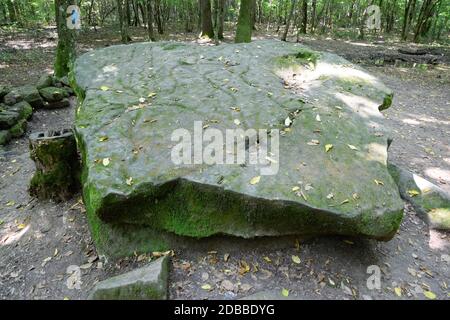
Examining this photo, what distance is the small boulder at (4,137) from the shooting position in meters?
5.98

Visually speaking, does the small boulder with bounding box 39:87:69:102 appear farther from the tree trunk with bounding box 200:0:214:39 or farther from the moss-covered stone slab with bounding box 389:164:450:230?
the tree trunk with bounding box 200:0:214:39

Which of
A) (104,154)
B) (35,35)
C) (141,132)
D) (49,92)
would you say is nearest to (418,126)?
(141,132)

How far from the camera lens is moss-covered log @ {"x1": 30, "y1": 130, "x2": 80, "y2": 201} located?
3949 millimetres

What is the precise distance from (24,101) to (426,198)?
7153mm

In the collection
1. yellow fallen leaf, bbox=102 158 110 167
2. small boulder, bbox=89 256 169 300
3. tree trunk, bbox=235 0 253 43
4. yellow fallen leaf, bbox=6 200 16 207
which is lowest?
yellow fallen leaf, bbox=6 200 16 207

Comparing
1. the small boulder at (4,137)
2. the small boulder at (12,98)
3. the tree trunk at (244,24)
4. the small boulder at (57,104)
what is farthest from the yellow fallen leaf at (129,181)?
the tree trunk at (244,24)

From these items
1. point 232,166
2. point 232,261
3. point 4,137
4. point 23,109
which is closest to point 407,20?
point 23,109

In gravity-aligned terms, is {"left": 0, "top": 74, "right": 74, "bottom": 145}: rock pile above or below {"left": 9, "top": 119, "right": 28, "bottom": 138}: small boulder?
above

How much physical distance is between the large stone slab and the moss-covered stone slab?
0.82 m

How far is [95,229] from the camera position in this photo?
3.44 meters

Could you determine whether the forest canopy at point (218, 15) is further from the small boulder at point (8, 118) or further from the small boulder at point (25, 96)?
the small boulder at point (8, 118)

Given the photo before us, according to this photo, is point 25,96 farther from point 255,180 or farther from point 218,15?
point 218,15

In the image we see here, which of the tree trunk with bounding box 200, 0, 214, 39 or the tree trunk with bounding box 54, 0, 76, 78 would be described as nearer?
the tree trunk with bounding box 54, 0, 76, 78

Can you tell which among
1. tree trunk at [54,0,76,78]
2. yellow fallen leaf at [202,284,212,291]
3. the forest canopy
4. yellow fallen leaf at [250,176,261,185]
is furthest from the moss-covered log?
the forest canopy
